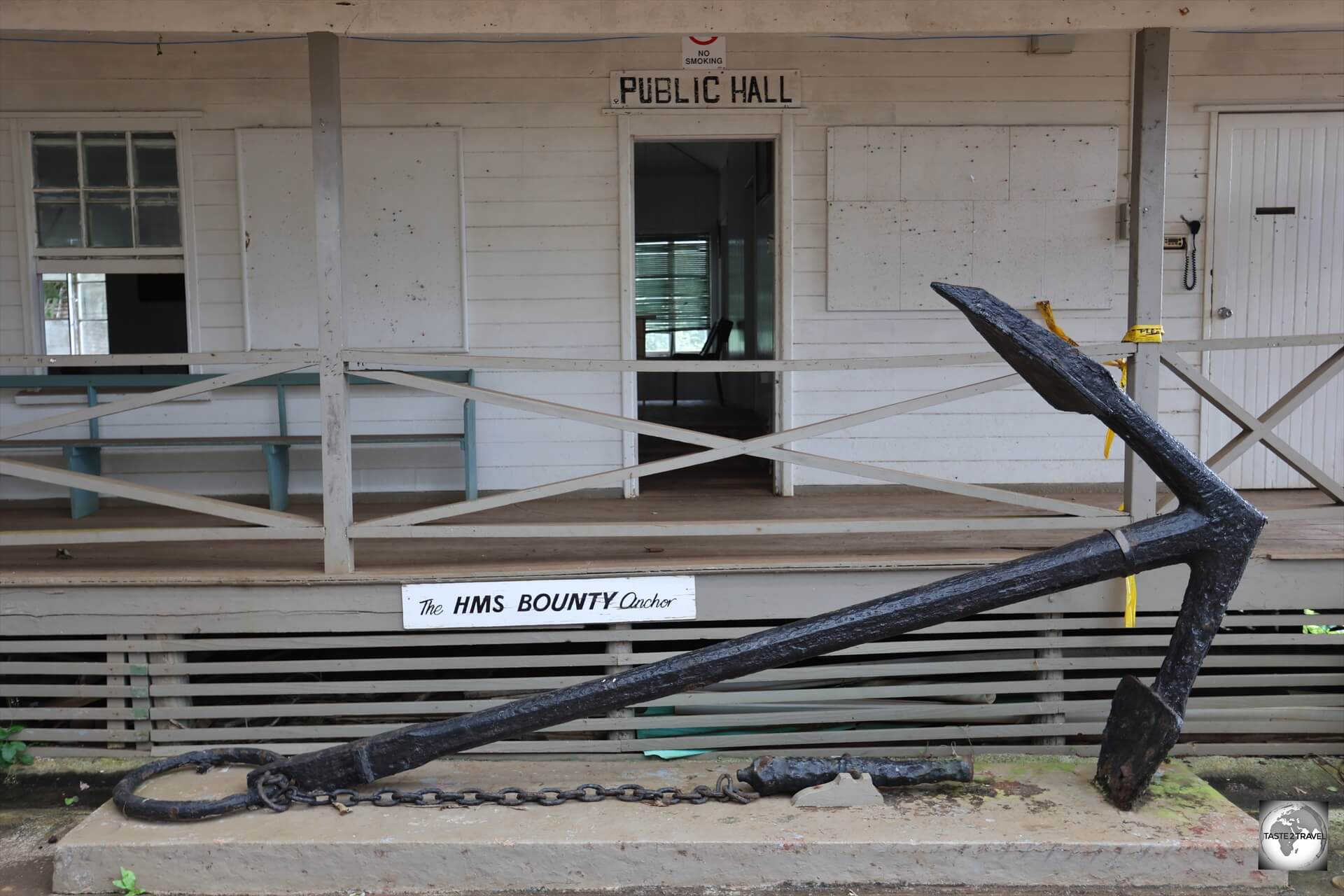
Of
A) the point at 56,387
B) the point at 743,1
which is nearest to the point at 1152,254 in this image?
the point at 743,1

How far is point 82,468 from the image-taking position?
19.6 ft

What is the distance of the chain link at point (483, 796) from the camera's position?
3.51 metres

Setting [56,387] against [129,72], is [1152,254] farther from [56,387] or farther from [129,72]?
[56,387]

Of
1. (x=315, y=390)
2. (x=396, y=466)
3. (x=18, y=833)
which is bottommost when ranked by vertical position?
(x=18, y=833)

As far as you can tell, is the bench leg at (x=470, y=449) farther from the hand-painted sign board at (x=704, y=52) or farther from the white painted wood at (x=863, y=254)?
the hand-painted sign board at (x=704, y=52)

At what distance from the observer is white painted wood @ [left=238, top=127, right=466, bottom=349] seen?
20.0ft

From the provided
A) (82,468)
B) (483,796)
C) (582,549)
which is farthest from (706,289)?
(483,796)

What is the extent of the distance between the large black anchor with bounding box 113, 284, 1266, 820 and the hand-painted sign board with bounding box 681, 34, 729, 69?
3.58 metres

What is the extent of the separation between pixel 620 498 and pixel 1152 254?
10.4 feet

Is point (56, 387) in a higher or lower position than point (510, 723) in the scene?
higher

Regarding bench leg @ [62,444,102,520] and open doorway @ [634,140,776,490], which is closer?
bench leg @ [62,444,102,520]

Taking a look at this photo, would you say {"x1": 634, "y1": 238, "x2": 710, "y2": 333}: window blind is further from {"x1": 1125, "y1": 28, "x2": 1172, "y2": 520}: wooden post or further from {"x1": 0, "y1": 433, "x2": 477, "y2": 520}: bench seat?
{"x1": 1125, "y1": 28, "x2": 1172, "y2": 520}: wooden post

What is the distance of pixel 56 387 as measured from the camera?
20.2ft

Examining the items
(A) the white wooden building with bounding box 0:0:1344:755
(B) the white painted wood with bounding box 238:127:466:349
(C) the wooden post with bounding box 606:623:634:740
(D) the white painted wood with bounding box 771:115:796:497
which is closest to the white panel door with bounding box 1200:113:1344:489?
(A) the white wooden building with bounding box 0:0:1344:755
